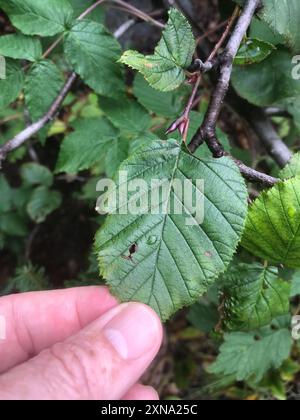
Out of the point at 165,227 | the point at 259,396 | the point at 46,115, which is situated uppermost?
the point at 46,115

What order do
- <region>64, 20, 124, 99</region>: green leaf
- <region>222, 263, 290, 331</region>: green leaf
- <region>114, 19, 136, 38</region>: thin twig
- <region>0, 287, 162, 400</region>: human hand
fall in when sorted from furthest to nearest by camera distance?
<region>114, 19, 136, 38</region>: thin twig, <region>64, 20, 124, 99</region>: green leaf, <region>222, 263, 290, 331</region>: green leaf, <region>0, 287, 162, 400</region>: human hand

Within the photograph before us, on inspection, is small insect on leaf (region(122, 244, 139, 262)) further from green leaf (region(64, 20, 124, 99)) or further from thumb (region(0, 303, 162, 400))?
green leaf (region(64, 20, 124, 99))

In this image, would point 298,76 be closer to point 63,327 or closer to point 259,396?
point 63,327

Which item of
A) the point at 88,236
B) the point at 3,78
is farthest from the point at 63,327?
the point at 88,236

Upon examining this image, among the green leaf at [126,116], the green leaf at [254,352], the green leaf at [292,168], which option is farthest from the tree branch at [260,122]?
the green leaf at [254,352]

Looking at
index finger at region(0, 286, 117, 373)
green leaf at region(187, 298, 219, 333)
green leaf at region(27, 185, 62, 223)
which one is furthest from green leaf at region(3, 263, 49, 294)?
green leaf at region(187, 298, 219, 333)

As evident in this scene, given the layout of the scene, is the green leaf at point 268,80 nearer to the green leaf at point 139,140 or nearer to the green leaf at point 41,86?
the green leaf at point 139,140

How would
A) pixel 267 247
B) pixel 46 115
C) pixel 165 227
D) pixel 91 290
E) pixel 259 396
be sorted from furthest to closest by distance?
pixel 259 396, pixel 46 115, pixel 91 290, pixel 267 247, pixel 165 227
